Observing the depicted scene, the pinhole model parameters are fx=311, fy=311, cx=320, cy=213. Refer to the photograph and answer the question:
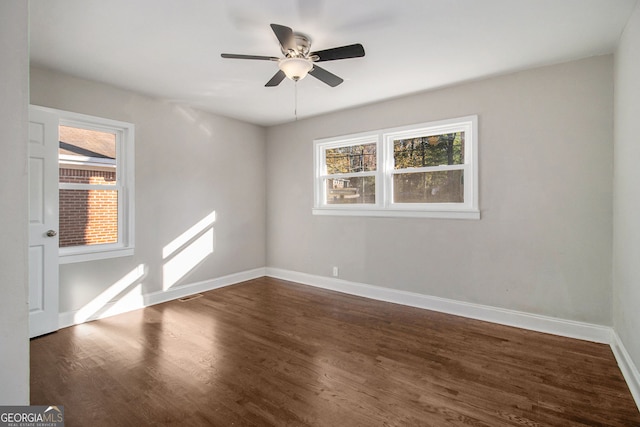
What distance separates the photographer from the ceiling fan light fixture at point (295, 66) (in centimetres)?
247

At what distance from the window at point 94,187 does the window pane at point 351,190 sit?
270cm

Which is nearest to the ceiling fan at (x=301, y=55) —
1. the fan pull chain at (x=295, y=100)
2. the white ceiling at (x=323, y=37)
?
the white ceiling at (x=323, y=37)

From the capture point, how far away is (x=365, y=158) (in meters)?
4.46

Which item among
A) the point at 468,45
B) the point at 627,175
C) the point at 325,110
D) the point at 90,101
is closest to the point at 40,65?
the point at 90,101

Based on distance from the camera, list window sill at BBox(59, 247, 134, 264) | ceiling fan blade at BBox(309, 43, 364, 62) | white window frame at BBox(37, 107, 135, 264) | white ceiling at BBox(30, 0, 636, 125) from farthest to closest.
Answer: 1. white window frame at BBox(37, 107, 135, 264)
2. window sill at BBox(59, 247, 134, 264)
3. ceiling fan blade at BBox(309, 43, 364, 62)
4. white ceiling at BBox(30, 0, 636, 125)

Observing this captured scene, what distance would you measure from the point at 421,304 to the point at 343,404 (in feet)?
7.03

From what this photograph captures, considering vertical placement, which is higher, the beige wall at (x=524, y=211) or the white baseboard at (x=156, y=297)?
the beige wall at (x=524, y=211)

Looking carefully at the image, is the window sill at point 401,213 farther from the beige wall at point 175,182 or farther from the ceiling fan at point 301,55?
the ceiling fan at point 301,55

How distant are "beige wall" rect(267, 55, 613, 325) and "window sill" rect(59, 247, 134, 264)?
9.94 ft

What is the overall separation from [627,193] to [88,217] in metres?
5.13

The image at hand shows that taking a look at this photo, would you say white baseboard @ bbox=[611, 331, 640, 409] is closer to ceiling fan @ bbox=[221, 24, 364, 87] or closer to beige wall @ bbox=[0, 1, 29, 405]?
ceiling fan @ bbox=[221, 24, 364, 87]

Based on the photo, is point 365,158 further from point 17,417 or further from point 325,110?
point 17,417

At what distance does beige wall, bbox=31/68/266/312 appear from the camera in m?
3.38

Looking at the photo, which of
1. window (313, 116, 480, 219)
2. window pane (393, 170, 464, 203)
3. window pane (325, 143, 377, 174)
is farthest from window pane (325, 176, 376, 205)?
window pane (393, 170, 464, 203)
